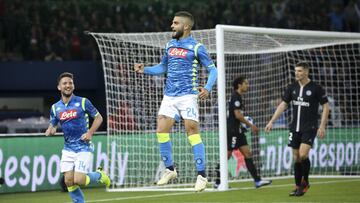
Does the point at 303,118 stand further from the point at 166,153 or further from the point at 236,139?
the point at 166,153

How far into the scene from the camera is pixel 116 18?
1089 inches

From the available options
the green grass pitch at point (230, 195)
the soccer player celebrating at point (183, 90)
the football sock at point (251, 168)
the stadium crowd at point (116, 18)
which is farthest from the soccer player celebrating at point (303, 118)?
the stadium crowd at point (116, 18)

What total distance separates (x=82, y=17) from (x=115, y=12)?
1.46 meters

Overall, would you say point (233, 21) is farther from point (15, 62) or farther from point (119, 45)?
point (119, 45)

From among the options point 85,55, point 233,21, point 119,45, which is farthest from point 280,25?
point 119,45

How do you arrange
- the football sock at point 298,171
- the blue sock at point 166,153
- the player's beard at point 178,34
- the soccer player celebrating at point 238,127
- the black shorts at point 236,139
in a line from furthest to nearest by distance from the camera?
the black shorts at point 236,139
the soccer player celebrating at point 238,127
the football sock at point 298,171
the blue sock at point 166,153
the player's beard at point 178,34

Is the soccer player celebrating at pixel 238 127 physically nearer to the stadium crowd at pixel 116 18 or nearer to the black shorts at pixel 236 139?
the black shorts at pixel 236 139

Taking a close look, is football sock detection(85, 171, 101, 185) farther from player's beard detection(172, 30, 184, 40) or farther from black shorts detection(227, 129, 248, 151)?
black shorts detection(227, 129, 248, 151)

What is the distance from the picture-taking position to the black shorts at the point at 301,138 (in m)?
16.4

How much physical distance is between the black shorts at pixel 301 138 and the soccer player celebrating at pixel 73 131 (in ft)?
13.6

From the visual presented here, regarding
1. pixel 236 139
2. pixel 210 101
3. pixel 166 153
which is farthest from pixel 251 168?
pixel 166 153

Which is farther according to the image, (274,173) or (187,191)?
(274,173)

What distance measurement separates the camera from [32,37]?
25391 millimetres

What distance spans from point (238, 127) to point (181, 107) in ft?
18.4
